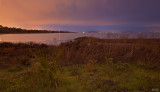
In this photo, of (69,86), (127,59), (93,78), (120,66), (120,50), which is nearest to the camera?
(69,86)

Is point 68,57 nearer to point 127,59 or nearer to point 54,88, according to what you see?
point 127,59

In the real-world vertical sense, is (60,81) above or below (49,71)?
below

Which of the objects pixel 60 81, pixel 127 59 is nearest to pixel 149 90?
pixel 60 81

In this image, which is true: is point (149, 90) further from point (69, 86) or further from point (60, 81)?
point (60, 81)

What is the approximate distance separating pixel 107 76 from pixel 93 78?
546mm

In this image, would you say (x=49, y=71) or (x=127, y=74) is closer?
(x=49, y=71)

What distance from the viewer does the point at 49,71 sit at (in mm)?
4445

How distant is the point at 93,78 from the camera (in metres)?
4.95

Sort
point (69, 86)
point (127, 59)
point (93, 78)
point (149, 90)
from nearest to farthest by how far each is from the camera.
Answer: point (149, 90), point (69, 86), point (93, 78), point (127, 59)

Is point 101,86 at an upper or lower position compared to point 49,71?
lower

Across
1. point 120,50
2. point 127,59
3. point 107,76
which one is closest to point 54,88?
point 107,76

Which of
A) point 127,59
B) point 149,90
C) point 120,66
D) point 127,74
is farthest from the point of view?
point 127,59

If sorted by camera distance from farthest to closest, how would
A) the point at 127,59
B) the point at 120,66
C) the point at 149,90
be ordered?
the point at 127,59
the point at 120,66
the point at 149,90

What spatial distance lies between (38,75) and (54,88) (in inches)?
25.6
